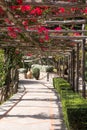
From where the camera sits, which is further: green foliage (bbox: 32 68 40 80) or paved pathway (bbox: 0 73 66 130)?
green foliage (bbox: 32 68 40 80)

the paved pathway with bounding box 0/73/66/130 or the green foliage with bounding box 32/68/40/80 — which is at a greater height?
the paved pathway with bounding box 0/73/66/130

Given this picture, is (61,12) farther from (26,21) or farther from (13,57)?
(13,57)

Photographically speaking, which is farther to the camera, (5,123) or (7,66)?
(7,66)

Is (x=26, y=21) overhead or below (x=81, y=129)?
overhead

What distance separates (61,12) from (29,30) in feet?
13.1

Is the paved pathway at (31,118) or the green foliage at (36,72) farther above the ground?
the paved pathway at (31,118)

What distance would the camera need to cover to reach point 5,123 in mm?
16781

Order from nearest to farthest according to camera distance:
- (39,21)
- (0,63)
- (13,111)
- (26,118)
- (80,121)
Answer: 1. (80,121)
2. (39,21)
3. (26,118)
4. (13,111)
5. (0,63)

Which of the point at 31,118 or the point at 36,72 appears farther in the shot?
the point at 36,72

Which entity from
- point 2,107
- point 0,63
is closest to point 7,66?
point 0,63

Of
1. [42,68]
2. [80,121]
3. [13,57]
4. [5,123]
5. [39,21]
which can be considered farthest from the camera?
[42,68]

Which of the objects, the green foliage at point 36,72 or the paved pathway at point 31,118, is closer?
the paved pathway at point 31,118

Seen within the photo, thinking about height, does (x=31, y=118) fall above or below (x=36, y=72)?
above

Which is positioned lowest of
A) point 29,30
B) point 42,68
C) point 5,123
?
point 42,68
